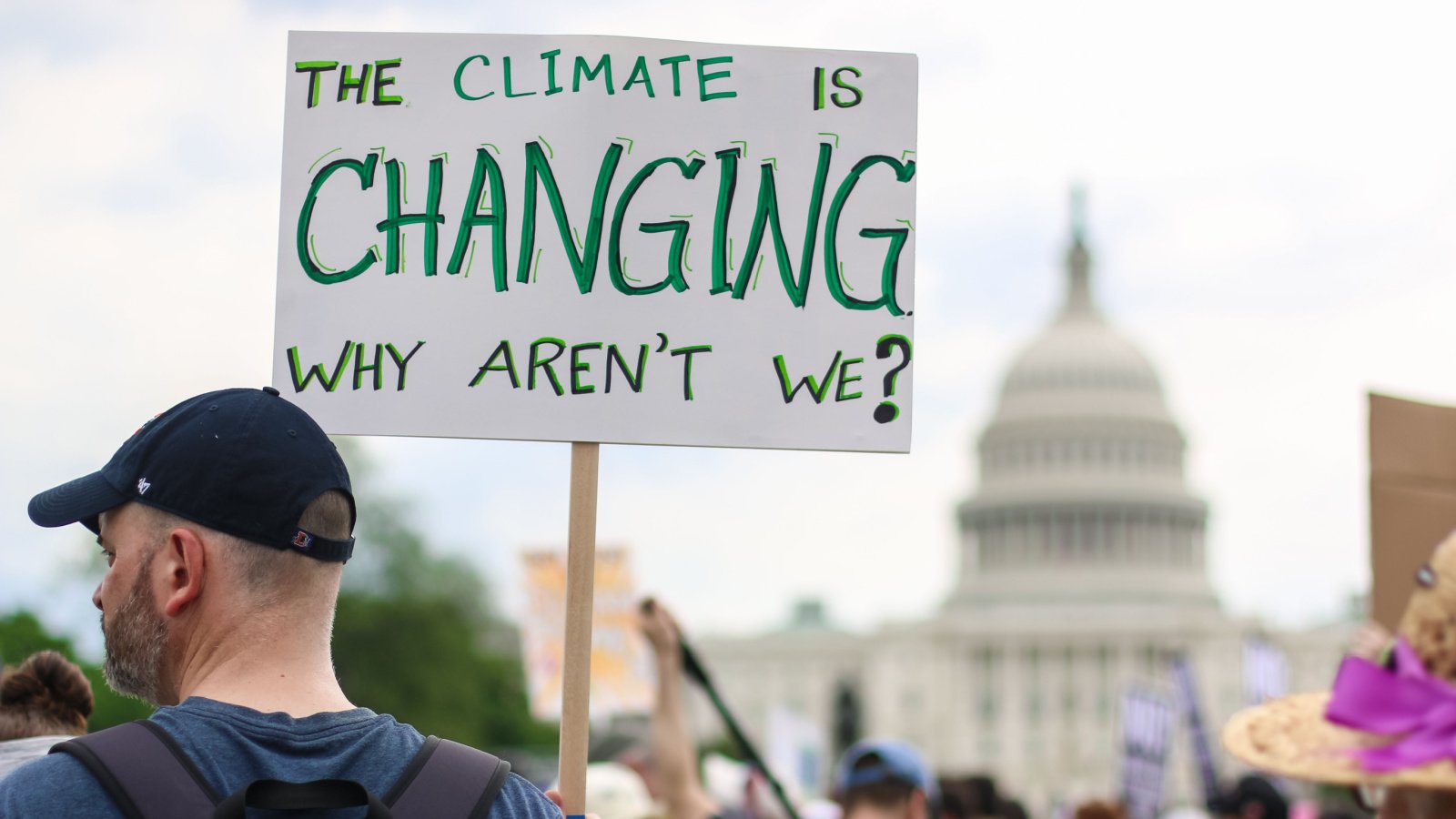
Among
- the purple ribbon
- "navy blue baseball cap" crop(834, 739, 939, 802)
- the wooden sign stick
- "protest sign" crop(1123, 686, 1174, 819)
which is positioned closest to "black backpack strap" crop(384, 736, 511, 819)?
the wooden sign stick

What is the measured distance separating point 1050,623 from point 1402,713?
92.2 metres

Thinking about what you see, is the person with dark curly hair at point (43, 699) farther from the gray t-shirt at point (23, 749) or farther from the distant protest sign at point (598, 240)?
the distant protest sign at point (598, 240)

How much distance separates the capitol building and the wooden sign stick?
86269 millimetres

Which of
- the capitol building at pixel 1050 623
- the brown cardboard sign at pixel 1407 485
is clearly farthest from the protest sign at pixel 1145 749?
the capitol building at pixel 1050 623

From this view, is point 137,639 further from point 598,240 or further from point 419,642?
point 419,642

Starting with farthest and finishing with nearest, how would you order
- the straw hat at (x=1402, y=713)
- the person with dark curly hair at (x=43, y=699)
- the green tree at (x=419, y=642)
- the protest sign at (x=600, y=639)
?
the green tree at (x=419, y=642), the protest sign at (x=600, y=639), the person with dark curly hair at (x=43, y=699), the straw hat at (x=1402, y=713)

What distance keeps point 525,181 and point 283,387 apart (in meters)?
0.61

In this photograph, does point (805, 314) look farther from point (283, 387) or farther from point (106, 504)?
point (106, 504)

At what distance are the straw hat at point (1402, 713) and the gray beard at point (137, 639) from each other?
1.40 meters

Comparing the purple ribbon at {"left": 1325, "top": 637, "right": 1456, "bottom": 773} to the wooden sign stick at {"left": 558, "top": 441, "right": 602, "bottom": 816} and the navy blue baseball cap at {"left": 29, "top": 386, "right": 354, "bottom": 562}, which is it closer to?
the navy blue baseball cap at {"left": 29, "top": 386, "right": 354, "bottom": 562}

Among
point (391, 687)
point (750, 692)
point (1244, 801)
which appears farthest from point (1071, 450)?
point (1244, 801)

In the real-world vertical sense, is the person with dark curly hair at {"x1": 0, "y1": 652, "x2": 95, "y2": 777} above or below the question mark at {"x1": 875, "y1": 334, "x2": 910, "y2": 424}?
below

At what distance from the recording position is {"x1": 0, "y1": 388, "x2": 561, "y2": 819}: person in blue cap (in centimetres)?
262

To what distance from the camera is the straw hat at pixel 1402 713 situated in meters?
2.26
